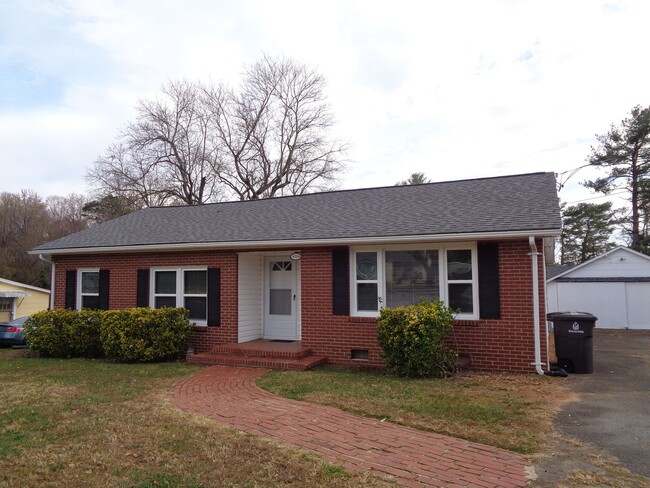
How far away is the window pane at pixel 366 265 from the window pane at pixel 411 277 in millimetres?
268

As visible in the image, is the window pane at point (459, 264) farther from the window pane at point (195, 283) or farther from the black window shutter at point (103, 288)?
the black window shutter at point (103, 288)

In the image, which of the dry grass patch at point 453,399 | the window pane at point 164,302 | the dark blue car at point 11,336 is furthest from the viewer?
the dark blue car at point 11,336

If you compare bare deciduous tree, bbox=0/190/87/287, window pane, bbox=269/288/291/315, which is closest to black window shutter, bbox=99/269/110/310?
window pane, bbox=269/288/291/315

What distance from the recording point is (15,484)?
3.73 metres

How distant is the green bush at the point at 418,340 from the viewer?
25.4 ft

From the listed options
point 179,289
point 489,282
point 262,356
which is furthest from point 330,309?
point 179,289

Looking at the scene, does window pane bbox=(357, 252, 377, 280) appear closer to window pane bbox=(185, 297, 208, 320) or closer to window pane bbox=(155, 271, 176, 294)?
window pane bbox=(185, 297, 208, 320)

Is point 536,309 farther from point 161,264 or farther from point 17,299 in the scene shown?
point 17,299

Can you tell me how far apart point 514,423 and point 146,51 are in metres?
12.2

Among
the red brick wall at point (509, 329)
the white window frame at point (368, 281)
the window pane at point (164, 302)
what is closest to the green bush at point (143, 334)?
the window pane at point (164, 302)

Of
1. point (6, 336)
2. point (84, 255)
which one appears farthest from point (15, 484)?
point (6, 336)

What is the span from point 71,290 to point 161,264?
2.97 metres

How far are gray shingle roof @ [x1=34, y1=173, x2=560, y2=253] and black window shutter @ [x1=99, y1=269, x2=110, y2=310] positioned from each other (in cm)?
78

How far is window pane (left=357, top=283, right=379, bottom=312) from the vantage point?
30.9 feet
